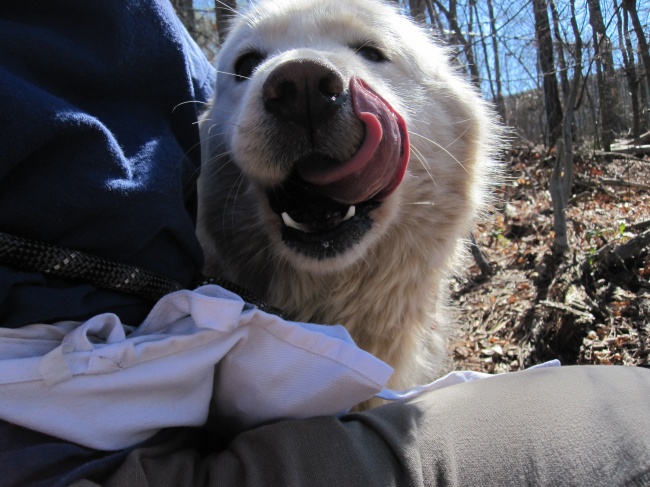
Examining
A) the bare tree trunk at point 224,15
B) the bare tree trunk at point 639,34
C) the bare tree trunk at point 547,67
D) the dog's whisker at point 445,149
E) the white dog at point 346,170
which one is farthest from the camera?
the bare tree trunk at point 547,67

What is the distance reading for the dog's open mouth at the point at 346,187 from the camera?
1.55 metres

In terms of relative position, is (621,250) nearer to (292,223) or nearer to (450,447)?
(292,223)

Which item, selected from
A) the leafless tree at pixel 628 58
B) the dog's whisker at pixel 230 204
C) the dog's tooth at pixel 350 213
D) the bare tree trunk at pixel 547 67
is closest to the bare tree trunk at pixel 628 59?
the leafless tree at pixel 628 58

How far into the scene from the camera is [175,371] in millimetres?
1052

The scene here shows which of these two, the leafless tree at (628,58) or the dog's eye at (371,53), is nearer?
the dog's eye at (371,53)

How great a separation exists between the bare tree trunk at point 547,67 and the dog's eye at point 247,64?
249 cm

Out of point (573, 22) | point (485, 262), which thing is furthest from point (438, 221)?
point (485, 262)

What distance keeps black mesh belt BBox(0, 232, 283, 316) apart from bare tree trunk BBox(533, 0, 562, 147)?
139 inches

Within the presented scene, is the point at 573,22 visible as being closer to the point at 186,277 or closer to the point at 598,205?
the point at 598,205

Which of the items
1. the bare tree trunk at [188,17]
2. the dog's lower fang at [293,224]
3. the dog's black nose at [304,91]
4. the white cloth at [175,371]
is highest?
the bare tree trunk at [188,17]

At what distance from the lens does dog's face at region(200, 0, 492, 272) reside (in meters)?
1.54

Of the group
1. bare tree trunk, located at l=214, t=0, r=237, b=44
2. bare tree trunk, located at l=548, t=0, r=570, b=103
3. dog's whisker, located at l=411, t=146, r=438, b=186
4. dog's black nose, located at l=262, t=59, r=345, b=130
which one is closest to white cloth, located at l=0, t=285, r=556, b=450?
dog's black nose, located at l=262, t=59, r=345, b=130

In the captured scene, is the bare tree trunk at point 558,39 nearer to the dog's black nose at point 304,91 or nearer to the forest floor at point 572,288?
the forest floor at point 572,288

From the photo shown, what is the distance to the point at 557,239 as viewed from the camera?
4.12 meters
